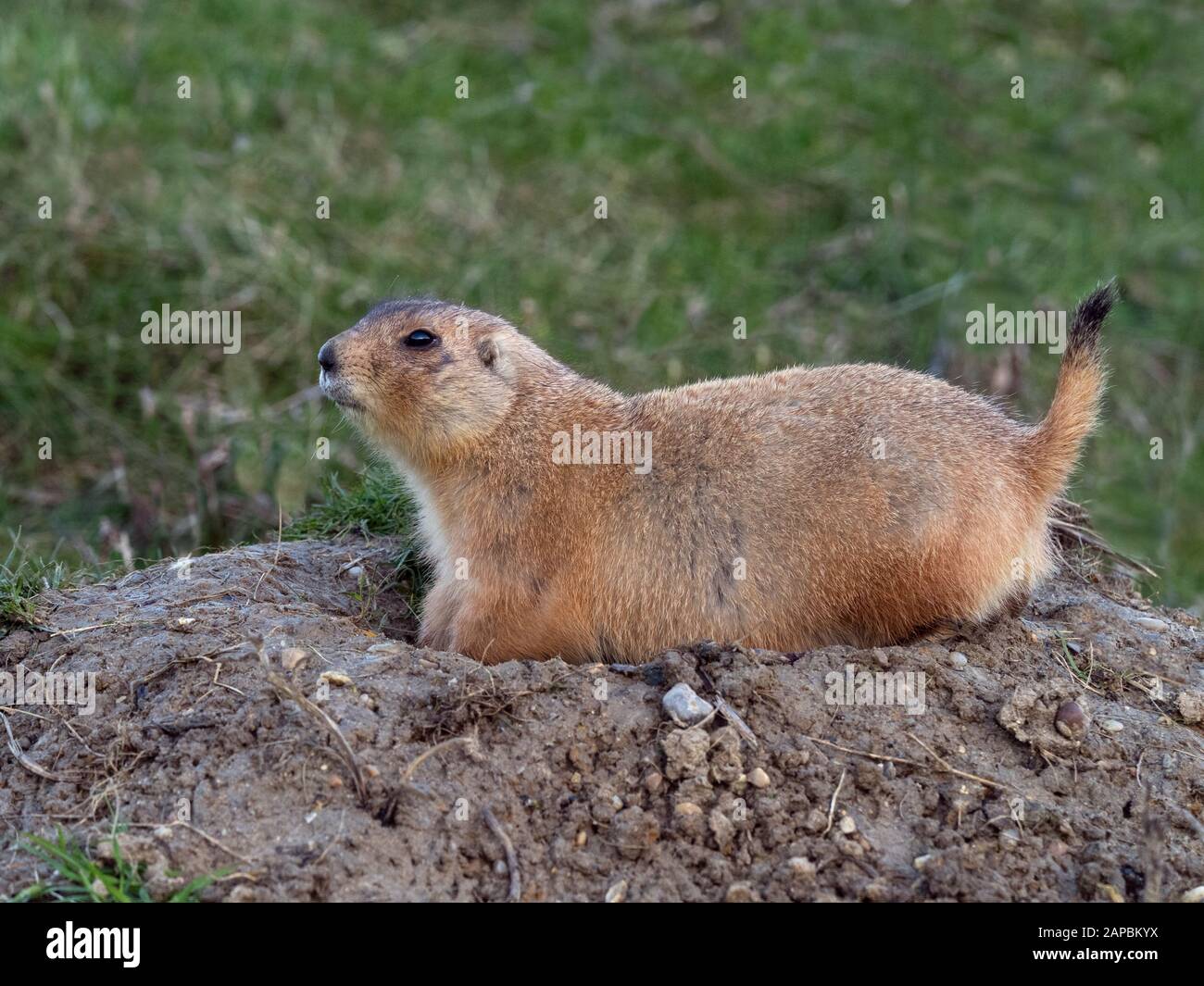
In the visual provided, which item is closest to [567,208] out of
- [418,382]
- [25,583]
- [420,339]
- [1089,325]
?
[420,339]

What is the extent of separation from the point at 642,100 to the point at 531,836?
11.3 meters

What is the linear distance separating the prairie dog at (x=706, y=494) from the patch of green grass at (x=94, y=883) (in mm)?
1973

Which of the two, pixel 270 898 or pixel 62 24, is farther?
pixel 62 24

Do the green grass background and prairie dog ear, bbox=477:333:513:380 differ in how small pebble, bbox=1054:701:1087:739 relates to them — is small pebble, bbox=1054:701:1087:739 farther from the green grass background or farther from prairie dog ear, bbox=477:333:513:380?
the green grass background

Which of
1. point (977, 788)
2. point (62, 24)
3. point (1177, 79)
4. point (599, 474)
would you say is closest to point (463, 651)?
point (599, 474)

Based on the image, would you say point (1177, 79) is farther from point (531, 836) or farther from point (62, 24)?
point (531, 836)

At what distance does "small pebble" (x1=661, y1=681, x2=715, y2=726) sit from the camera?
528 centimetres

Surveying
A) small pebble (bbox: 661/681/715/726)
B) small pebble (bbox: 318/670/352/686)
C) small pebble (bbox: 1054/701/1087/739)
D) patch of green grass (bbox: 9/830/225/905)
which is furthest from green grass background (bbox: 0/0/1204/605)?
small pebble (bbox: 1054/701/1087/739)

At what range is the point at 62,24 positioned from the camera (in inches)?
513

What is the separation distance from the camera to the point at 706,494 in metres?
6.24

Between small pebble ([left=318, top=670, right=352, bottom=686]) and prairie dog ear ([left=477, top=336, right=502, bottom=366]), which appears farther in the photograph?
prairie dog ear ([left=477, top=336, right=502, bottom=366])

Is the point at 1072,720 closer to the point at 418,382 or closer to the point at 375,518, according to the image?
the point at 418,382

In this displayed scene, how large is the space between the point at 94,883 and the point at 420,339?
310cm

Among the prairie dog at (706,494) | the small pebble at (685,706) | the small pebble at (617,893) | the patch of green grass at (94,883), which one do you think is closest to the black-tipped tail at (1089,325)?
the prairie dog at (706,494)
